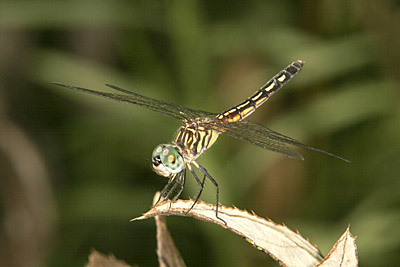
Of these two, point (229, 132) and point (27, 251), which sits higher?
point (229, 132)

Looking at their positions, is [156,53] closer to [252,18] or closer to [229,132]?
[252,18]

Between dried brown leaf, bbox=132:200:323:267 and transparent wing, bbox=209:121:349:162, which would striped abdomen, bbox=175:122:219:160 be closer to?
transparent wing, bbox=209:121:349:162

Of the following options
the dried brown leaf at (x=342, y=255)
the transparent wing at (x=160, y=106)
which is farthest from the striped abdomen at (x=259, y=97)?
the dried brown leaf at (x=342, y=255)

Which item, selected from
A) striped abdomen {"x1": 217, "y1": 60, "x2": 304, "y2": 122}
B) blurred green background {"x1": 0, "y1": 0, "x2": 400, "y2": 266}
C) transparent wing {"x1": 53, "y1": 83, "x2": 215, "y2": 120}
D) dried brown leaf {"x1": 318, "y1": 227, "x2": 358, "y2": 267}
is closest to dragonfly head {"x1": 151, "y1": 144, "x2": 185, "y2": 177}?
transparent wing {"x1": 53, "y1": 83, "x2": 215, "y2": 120}

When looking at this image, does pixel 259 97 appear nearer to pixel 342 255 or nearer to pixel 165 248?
pixel 165 248

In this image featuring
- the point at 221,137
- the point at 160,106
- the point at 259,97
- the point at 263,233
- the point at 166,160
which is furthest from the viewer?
→ the point at 221,137

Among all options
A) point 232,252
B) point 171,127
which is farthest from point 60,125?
point 232,252

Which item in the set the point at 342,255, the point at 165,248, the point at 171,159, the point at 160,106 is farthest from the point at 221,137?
the point at 342,255
